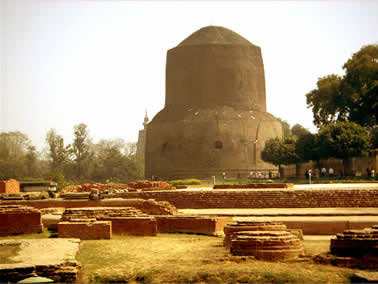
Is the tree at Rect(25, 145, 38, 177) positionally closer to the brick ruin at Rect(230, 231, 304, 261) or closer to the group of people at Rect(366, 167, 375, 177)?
the group of people at Rect(366, 167, 375, 177)

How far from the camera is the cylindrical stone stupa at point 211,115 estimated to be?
43.0 m

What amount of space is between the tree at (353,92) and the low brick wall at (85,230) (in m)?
23.8

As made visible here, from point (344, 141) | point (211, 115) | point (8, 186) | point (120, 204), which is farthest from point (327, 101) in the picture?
point (120, 204)

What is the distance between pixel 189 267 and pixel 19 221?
444cm

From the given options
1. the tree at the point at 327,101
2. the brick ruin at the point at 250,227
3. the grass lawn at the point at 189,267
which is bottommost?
the grass lawn at the point at 189,267

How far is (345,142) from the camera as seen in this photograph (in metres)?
27.4

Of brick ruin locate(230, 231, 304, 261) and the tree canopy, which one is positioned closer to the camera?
brick ruin locate(230, 231, 304, 261)

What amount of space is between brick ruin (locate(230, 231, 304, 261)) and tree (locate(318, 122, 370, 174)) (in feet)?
72.0

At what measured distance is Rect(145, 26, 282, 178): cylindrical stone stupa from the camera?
43.0 meters

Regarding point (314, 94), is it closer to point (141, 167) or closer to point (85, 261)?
point (141, 167)

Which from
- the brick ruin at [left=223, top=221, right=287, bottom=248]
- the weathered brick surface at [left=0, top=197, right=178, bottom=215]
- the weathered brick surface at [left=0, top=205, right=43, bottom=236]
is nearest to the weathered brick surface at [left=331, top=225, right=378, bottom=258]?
the brick ruin at [left=223, top=221, right=287, bottom=248]

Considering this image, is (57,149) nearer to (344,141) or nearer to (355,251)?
(344,141)

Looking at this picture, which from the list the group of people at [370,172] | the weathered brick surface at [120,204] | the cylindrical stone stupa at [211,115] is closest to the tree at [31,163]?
the cylindrical stone stupa at [211,115]

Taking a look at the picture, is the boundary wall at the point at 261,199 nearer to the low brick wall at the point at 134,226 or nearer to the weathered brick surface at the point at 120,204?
the weathered brick surface at the point at 120,204
